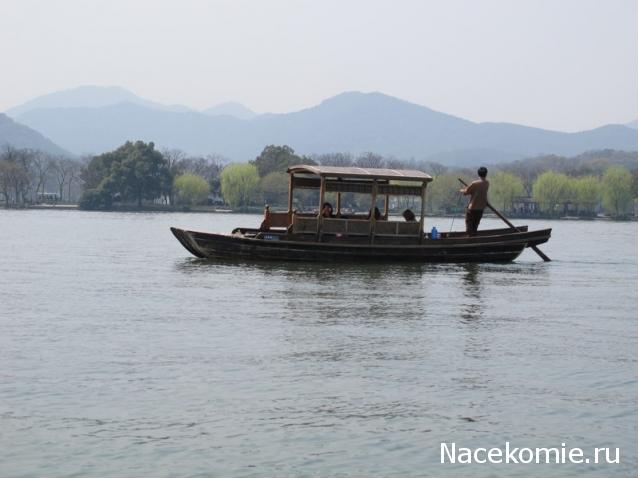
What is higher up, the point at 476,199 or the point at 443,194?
the point at 443,194

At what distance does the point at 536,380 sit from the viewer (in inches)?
508

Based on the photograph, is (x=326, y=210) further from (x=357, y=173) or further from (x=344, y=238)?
(x=357, y=173)

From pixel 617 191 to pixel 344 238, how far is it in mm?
109768

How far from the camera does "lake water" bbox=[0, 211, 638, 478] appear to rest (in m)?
9.48

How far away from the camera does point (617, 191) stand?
440 ft

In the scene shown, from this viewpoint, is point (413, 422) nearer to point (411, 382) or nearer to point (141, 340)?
point (411, 382)

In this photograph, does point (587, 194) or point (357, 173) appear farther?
point (587, 194)

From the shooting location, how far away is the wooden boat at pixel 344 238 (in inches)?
1208

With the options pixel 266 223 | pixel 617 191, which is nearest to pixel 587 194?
pixel 617 191

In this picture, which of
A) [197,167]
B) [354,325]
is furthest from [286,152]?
[354,325]

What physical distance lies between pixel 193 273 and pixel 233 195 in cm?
10985

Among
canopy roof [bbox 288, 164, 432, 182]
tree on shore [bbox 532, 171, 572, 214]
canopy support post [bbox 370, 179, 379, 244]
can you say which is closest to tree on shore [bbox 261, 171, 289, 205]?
tree on shore [bbox 532, 171, 572, 214]

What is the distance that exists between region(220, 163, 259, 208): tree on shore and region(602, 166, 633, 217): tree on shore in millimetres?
45820

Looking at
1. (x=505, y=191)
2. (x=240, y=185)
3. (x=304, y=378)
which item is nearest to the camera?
(x=304, y=378)
